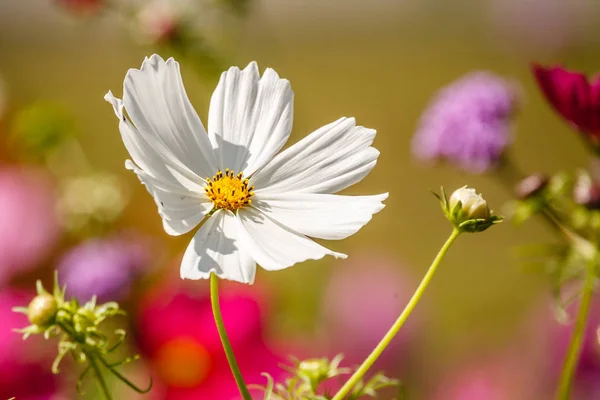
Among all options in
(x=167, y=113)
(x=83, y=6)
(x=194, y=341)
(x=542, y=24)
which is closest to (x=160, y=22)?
(x=83, y=6)

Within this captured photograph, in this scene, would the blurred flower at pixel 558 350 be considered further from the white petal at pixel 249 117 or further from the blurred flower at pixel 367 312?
the white petal at pixel 249 117

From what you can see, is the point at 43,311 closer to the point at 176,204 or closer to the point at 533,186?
the point at 176,204

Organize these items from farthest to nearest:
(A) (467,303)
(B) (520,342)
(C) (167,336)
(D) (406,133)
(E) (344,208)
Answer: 1. (D) (406,133)
2. (A) (467,303)
3. (B) (520,342)
4. (C) (167,336)
5. (E) (344,208)

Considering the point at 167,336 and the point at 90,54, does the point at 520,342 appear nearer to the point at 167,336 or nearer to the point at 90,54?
the point at 167,336

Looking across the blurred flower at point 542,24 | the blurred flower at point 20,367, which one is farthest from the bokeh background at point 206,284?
the blurred flower at point 542,24

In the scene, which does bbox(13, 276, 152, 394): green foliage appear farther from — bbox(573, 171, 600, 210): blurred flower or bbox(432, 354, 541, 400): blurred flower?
bbox(432, 354, 541, 400): blurred flower

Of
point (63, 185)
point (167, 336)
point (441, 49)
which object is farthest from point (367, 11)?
point (167, 336)

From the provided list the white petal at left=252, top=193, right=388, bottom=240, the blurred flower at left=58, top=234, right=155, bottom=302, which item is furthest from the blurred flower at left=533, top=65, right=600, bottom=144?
the blurred flower at left=58, top=234, right=155, bottom=302
